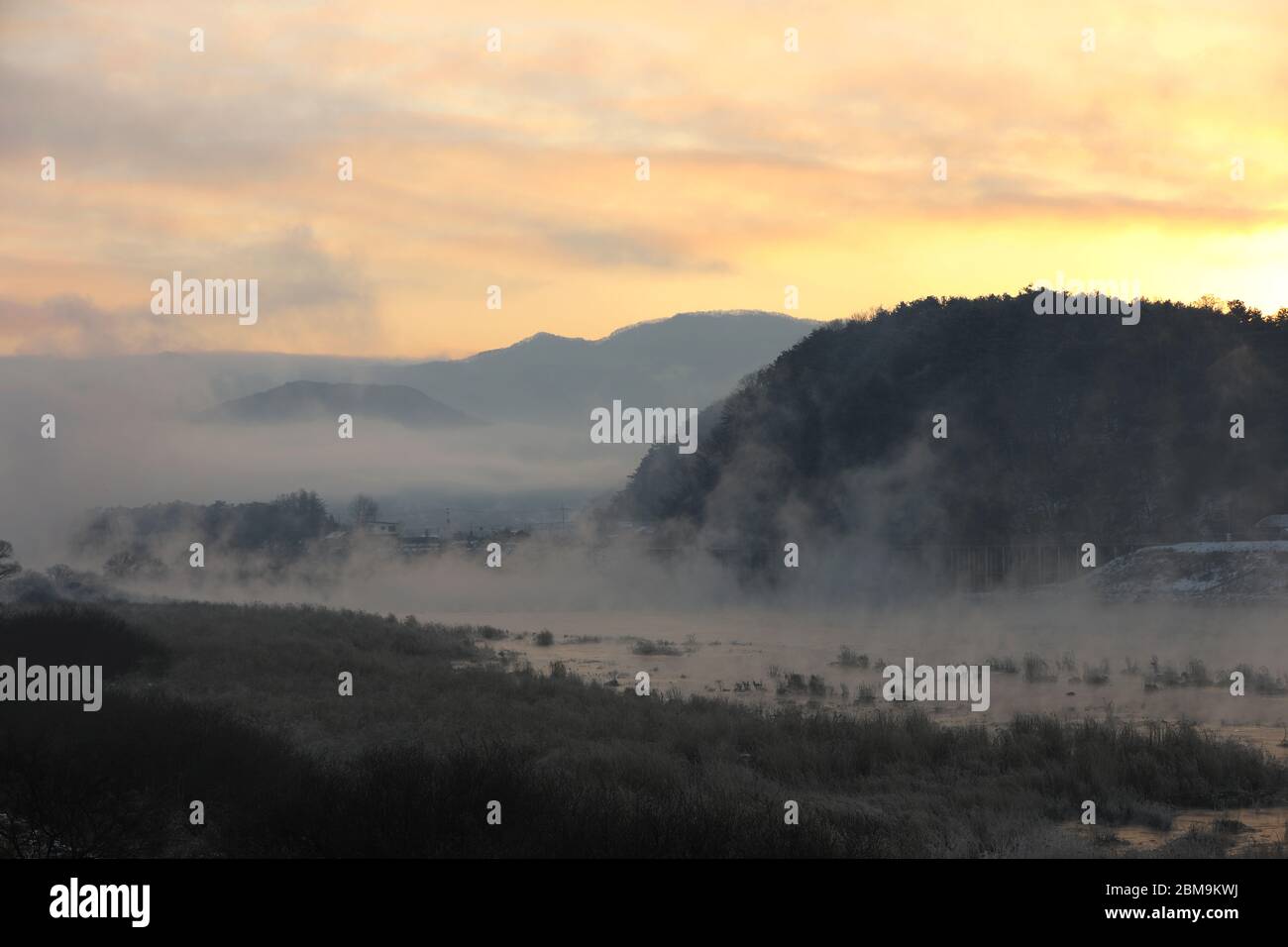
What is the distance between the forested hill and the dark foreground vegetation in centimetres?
7751

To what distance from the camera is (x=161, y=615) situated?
53.6 m

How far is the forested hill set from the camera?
102938mm

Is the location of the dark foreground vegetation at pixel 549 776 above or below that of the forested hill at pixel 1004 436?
below

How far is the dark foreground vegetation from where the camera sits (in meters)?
15.4

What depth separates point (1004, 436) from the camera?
11325cm

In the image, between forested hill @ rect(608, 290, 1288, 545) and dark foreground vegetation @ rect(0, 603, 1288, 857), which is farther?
forested hill @ rect(608, 290, 1288, 545)

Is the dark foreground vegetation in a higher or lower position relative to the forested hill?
lower

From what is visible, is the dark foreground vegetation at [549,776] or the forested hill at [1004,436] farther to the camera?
the forested hill at [1004,436]

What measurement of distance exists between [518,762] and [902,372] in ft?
363

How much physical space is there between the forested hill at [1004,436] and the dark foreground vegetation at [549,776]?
254ft

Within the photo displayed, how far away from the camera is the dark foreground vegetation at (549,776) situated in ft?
50.6

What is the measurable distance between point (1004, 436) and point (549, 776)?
99.4 meters
